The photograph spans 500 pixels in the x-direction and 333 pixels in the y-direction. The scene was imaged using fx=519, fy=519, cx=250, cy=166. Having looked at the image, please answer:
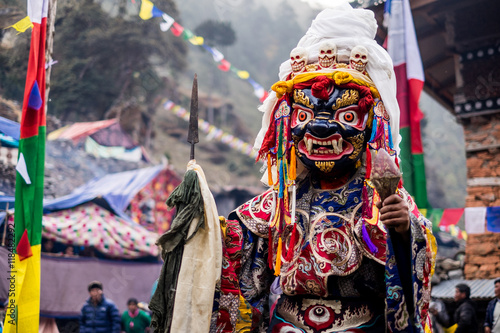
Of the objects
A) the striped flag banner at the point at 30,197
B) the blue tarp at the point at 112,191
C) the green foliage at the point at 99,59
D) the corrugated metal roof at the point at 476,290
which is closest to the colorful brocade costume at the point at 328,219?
the striped flag banner at the point at 30,197

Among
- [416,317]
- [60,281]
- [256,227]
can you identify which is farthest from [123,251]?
[416,317]

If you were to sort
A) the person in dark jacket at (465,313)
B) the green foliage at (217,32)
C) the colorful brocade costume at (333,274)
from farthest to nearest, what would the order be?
the green foliage at (217,32), the person in dark jacket at (465,313), the colorful brocade costume at (333,274)

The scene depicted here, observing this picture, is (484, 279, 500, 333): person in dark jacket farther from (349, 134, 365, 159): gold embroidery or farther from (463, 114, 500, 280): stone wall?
(349, 134, 365, 159): gold embroidery

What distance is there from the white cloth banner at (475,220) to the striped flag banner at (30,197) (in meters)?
4.82

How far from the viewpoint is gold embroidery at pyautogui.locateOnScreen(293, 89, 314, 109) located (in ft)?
10.2

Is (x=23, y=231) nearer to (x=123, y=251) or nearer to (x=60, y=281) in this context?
(x=60, y=281)

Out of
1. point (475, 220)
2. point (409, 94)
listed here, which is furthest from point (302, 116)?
point (475, 220)

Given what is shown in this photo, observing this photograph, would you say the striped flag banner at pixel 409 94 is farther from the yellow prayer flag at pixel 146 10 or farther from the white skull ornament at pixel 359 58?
the yellow prayer flag at pixel 146 10

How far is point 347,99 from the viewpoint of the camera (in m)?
3.05

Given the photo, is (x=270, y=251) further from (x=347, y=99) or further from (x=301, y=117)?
(x=347, y=99)

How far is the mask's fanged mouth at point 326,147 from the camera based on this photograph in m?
3.02

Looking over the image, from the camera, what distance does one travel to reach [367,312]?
2.94 m

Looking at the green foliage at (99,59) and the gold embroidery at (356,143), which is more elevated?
the green foliage at (99,59)

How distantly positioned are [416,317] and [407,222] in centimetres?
50
